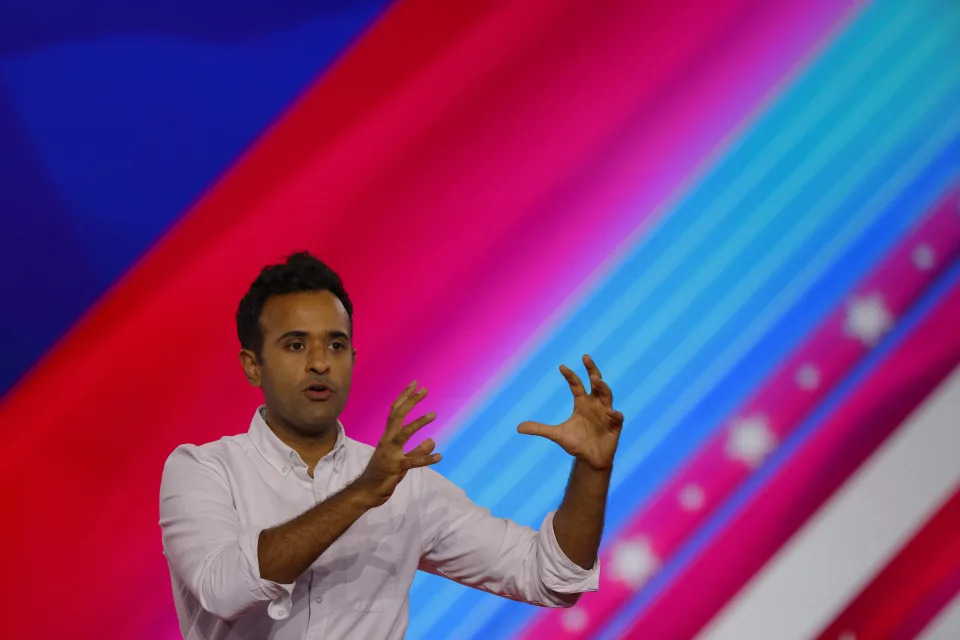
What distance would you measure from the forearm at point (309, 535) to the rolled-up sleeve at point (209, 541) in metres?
0.02

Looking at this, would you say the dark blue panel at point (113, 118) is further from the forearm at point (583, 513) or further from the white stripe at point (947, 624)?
the white stripe at point (947, 624)

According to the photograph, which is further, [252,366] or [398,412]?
[252,366]

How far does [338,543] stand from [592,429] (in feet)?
1.69

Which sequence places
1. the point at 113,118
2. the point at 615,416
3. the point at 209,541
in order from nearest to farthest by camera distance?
the point at 209,541 < the point at 615,416 < the point at 113,118

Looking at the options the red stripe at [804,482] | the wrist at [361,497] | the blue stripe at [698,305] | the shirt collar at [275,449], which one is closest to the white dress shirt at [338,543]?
the shirt collar at [275,449]

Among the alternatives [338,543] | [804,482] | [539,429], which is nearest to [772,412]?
[804,482]

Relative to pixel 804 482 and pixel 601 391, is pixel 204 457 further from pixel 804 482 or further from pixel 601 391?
pixel 804 482

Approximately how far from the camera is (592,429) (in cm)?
192

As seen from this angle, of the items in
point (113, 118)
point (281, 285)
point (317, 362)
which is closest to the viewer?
point (317, 362)

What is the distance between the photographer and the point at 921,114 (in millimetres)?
3250

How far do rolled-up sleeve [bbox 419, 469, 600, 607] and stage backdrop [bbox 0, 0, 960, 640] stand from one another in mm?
733

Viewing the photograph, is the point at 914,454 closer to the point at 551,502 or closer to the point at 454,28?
the point at 551,502

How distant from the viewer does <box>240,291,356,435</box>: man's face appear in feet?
6.64

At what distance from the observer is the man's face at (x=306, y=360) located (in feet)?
6.64
